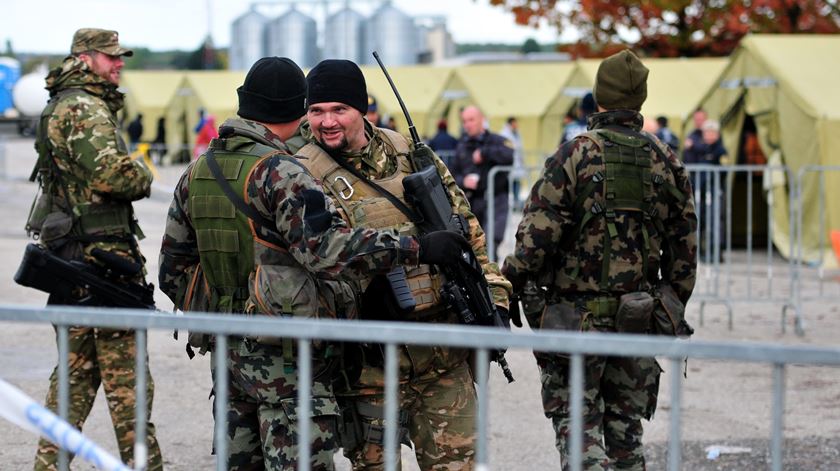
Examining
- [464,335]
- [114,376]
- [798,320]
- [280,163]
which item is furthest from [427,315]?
[798,320]

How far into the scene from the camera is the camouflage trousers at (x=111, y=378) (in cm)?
540

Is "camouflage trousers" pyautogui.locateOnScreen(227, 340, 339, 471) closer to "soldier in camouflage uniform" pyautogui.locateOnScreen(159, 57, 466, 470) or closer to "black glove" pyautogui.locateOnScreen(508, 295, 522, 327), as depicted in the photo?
"soldier in camouflage uniform" pyautogui.locateOnScreen(159, 57, 466, 470)

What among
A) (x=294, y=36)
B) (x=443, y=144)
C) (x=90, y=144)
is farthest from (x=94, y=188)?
(x=294, y=36)

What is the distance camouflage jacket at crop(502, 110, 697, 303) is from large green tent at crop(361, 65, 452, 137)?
75.5 ft

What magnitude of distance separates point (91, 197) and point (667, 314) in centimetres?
253

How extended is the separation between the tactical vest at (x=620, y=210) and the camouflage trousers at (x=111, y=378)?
1.97 m

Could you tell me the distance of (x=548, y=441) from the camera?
6.66m

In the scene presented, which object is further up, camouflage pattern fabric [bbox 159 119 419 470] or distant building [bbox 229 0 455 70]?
distant building [bbox 229 0 455 70]

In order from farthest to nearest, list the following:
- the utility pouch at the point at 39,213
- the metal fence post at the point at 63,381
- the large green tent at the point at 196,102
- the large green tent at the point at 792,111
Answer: the large green tent at the point at 196,102, the large green tent at the point at 792,111, the utility pouch at the point at 39,213, the metal fence post at the point at 63,381

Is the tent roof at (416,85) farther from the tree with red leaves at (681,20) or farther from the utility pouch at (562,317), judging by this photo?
the utility pouch at (562,317)

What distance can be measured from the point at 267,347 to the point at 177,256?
1.87 ft

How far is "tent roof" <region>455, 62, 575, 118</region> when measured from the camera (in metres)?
25.7

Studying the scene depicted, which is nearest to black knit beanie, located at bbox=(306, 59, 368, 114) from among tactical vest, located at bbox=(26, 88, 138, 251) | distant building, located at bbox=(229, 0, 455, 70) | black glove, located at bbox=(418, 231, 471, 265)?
black glove, located at bbox=(418, 231, 471, 265)

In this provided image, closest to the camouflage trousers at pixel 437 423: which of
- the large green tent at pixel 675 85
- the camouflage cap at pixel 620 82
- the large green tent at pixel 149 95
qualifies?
the camouflage cap at pixel 620 82
